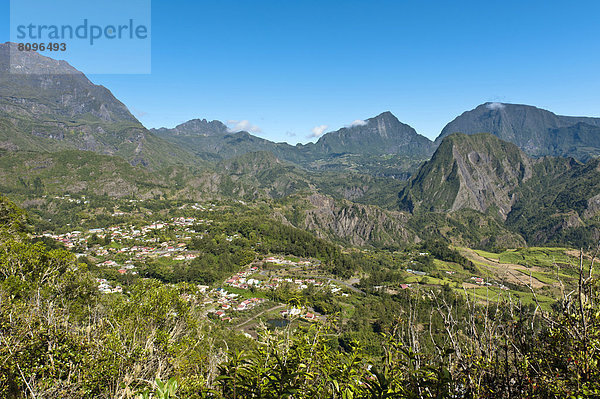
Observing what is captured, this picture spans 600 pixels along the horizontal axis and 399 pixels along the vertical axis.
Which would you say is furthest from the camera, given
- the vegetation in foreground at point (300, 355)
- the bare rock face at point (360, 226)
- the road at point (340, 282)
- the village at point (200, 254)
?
the bare rock face at point (360, 226)

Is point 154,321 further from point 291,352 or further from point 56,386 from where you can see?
point 291,352

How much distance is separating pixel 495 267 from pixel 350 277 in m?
61.1

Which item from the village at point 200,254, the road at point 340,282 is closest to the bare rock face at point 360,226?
the village at point 200,254

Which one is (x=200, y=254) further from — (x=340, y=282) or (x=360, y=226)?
(x=360, y=226)

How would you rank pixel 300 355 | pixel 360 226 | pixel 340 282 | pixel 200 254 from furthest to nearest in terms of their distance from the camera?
pixel 360 226 → pixel 200 254 → pixel 340 282 → pixel 300 355

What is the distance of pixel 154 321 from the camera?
18.0 m

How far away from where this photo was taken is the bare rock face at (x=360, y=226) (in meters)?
186

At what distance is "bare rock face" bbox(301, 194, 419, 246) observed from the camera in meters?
186

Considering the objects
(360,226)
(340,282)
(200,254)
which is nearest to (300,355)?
(340,282)

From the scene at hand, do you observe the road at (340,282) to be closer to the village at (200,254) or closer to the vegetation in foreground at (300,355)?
the village at (200,254)

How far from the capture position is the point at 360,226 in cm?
19462

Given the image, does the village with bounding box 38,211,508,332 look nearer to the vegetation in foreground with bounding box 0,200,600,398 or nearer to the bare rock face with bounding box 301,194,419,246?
the vegetation in foreground with bounding box 0,200,600,398

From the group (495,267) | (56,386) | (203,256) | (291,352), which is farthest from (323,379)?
(495,267)

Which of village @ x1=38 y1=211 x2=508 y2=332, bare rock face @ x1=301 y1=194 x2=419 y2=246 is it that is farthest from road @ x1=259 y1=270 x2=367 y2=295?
bare rock face @ x1=301 y1=194 x2=419 y2=246
